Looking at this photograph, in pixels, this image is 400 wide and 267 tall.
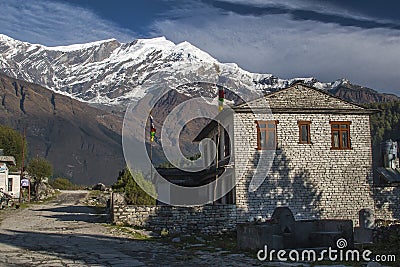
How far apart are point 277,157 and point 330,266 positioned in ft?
55.0

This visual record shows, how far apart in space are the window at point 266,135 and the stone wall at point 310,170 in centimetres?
25

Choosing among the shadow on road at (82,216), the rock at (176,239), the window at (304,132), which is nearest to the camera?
the rock at (176,239)

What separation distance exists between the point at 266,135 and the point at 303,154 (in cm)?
244

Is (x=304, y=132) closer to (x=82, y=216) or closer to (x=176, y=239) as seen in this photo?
(x=176, y=239)

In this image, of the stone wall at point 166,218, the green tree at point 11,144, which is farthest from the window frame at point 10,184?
the stone wall at point 166,218

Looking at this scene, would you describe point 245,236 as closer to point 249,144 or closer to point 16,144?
point 249,144

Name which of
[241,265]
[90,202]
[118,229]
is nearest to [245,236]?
[241,265]

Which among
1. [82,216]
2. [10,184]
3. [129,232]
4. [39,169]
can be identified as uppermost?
[39,169]

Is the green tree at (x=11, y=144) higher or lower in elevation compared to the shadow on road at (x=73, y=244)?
higher

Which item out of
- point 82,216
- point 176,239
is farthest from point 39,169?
point 176,239

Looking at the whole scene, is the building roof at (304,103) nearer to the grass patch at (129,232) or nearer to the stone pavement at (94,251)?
the grass patch at (129,232)

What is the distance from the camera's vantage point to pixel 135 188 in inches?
1357

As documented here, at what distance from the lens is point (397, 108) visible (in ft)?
391

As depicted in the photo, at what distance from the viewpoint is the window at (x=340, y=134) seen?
29.8 meters
